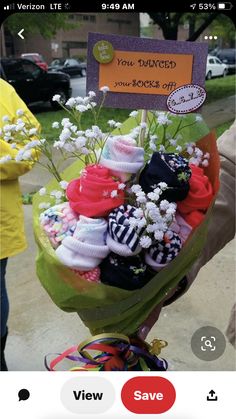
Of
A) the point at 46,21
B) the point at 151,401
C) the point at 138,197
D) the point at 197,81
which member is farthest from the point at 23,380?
the point at 46,21

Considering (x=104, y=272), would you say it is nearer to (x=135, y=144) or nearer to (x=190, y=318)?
(x=135, y=144)

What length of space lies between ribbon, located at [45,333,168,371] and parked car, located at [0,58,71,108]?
137 centimetres

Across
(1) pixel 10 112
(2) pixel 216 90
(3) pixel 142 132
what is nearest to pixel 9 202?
(1) pixel 10 112

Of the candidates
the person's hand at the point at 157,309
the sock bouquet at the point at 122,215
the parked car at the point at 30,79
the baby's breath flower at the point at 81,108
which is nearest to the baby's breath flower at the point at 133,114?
the sock bouquet at the point at 122,215

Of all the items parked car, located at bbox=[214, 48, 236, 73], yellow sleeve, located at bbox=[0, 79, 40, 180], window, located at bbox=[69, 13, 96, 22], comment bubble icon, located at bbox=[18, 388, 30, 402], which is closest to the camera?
comment bubble icon, located at bbox=[18, 388, 30, 402]

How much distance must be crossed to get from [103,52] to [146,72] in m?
0.08

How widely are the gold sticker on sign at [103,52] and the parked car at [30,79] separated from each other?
1.27 meters

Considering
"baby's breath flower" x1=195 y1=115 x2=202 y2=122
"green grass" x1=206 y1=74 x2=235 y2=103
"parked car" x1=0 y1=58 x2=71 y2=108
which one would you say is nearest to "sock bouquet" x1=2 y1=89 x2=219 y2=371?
"baby's breath flower" x1=195 y1=115 x2=202 y2=122

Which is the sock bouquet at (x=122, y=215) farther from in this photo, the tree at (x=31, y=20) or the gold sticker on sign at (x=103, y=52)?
the tree at (x=31, y=20)

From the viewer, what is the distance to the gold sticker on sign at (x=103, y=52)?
913 mm

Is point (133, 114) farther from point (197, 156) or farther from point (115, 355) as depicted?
point (115, 355)

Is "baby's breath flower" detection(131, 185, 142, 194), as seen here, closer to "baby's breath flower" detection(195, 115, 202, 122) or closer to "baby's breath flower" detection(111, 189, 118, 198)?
"baby's breath flower" detection(111, 189, 118, 198)

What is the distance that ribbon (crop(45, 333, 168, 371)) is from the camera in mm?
1015

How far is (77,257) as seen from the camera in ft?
2.89
